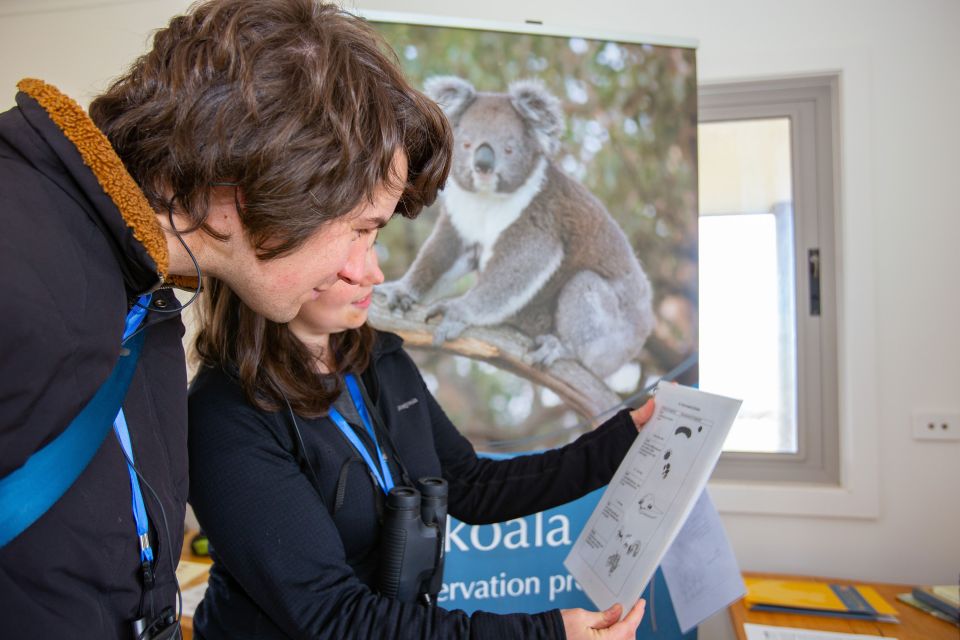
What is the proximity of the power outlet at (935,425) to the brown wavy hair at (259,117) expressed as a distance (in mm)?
2019

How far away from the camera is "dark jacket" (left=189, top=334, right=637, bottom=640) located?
3.04ft

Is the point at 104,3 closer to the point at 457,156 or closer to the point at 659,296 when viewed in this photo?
the point at 457,156

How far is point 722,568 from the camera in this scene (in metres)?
1.27

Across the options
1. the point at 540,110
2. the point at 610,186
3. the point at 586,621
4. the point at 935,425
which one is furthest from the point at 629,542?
the point at 935,425

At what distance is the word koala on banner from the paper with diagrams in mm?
627

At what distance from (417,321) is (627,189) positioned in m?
0.68

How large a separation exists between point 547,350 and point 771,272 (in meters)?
0.98

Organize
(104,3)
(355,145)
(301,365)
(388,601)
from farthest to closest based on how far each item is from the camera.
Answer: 1. (104,3)
2. (301,365)
3. (388,601)
4. (355,145)

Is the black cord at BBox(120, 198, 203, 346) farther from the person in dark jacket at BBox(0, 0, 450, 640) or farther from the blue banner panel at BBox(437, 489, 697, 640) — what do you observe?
the blue banner panel at BBox(437, 489, 697, 640)

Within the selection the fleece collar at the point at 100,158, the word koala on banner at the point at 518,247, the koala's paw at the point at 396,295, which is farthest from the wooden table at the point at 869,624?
the fleece collar at the point at 100,158

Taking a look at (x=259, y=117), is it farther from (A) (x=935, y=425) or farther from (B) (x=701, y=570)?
(A) (x=935, y=425)

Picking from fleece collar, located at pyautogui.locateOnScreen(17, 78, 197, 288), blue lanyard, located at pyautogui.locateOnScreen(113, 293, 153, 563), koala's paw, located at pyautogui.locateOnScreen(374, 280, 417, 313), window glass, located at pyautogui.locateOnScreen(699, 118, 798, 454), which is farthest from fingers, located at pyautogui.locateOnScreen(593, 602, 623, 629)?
window glass, located at pyautogui.locateOnScreen(699, 118, 798, 454)

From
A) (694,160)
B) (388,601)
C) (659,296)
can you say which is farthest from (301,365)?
(694,160)

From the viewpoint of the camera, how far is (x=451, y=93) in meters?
1.79
